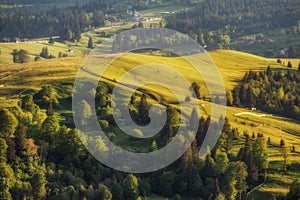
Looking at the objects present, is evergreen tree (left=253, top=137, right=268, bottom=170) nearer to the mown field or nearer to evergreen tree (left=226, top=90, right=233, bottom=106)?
the mown field

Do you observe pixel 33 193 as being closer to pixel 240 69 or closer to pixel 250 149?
pixel 250 149

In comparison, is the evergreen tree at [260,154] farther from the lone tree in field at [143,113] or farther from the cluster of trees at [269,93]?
the cluster of trees at [269,93]

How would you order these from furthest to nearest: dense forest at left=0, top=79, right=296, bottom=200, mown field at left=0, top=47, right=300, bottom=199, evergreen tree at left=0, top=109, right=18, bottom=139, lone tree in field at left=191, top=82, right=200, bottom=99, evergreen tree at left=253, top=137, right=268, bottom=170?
lone tree in field at left=191, top=82, right=200, bottom=99, mown field at left=0, top=47, right=300, bottom=199, evergreen tree at left=253, top=137, right=268, bottom=170, evergreen tree at left=0, top=109, right=18, bottom=139, dense forest at left=0, top=79, right=296, bottom=200

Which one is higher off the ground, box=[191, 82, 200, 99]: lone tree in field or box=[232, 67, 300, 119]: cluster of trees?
box=[191, 82, 200, 99]: lone tree in field

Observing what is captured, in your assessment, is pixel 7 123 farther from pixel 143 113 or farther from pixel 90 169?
pixel 143 113

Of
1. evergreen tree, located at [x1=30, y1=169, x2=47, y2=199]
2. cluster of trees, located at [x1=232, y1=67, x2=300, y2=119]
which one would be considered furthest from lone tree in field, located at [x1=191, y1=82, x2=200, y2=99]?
evergreen tree, located at [x1=30, y1=169, x2=47, y2=199]

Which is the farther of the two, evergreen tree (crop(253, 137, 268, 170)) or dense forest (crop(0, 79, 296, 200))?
evergreen tree (crop(253, 137, 268, 170))

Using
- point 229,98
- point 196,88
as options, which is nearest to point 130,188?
point 196,88
